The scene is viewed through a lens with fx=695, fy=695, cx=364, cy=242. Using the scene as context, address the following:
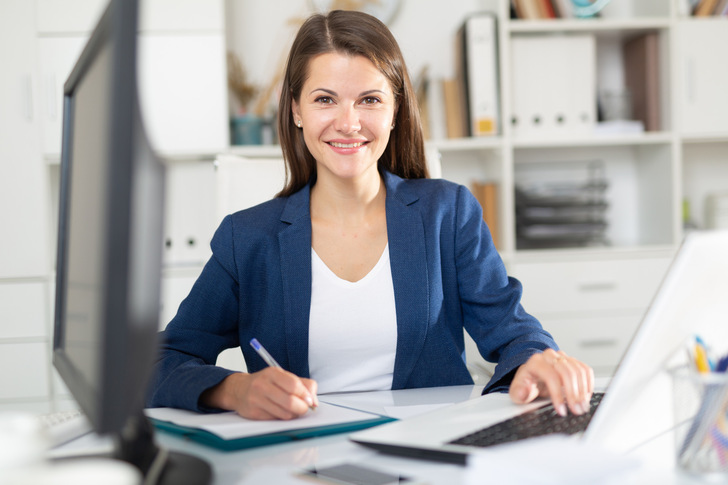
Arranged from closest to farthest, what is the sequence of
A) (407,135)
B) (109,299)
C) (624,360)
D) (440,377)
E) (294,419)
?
(109,299) → (624,360) → (294,419) → (440,377) → (407,135)

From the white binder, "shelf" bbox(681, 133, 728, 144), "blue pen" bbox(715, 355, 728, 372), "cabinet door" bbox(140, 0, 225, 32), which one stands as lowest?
"blue pen" bbox(715, 355, 728, 372)

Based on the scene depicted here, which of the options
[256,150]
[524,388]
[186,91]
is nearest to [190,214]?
[256,150]

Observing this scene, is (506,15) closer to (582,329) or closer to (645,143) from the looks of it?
(645,143)

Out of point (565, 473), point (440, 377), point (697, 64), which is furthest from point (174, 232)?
point (565, 473)

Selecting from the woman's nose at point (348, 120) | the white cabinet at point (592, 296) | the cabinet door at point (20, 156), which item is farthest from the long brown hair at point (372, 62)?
the cabinet door at point (20, 156)

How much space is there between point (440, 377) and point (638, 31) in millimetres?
2150

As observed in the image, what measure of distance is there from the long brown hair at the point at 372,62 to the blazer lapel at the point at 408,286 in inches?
8.3

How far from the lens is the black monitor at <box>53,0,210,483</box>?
1.71 ft

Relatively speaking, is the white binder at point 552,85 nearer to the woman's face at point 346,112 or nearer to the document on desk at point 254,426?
the woman's face at point 346,112

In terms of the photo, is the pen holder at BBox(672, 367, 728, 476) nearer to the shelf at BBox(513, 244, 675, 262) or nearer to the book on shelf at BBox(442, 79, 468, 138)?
the shelf at BBox(513, 244, 675, 262)

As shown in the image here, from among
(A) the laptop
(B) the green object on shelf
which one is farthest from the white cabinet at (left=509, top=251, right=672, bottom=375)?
(A) the laptop

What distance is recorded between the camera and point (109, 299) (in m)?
0.52

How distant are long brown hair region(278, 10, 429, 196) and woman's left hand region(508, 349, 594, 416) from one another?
69 centimetres

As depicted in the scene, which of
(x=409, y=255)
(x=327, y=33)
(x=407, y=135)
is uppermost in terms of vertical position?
(x=327, y=33)
